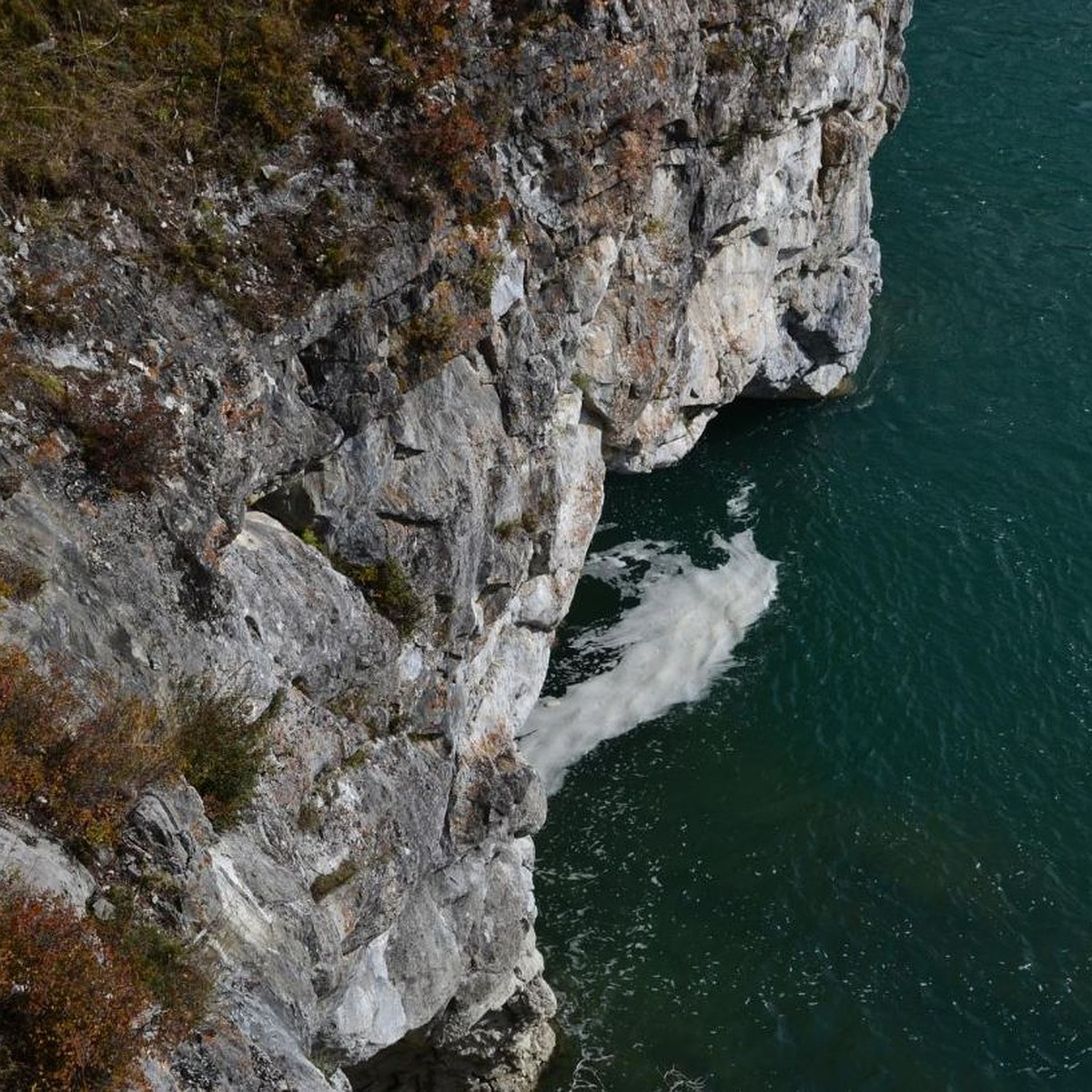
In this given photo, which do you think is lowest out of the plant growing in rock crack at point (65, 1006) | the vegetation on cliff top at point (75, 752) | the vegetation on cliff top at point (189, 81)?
the plant growing in rock crack at point (65, 1006)

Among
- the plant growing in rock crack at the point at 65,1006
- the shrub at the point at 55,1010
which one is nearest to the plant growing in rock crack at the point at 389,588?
the plant growing in rock crack at the point at 65,1006

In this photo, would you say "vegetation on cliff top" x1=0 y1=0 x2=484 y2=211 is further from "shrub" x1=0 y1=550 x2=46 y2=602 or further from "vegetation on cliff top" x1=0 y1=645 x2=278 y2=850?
"vegetation on cliff top" x1=0 y1=645 x2=278 y2=850

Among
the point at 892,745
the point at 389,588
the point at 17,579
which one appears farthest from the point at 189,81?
the point at 892,745

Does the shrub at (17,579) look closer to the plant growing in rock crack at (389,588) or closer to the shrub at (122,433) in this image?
the shrub at (122,433)

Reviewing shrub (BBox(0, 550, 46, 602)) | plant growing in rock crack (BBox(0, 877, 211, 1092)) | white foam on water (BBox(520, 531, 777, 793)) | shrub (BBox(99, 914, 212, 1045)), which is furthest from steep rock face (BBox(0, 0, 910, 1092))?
white foam on water (BBox(520, 531, 777, 793))

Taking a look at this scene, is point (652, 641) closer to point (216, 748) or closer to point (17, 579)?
point (216, 748)

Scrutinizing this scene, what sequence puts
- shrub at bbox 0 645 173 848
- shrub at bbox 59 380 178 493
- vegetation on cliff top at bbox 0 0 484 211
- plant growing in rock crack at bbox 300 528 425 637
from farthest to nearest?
plant growing in rock crack at bbox 300 528 425 637 < vegetation on cliff top at bbox 0 0 484 211 < shrub at bbox 59 380 178 493 < shrub at bbox 0 645 173 848

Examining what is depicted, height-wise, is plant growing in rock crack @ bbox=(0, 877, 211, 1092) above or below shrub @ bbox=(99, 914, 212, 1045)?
above
